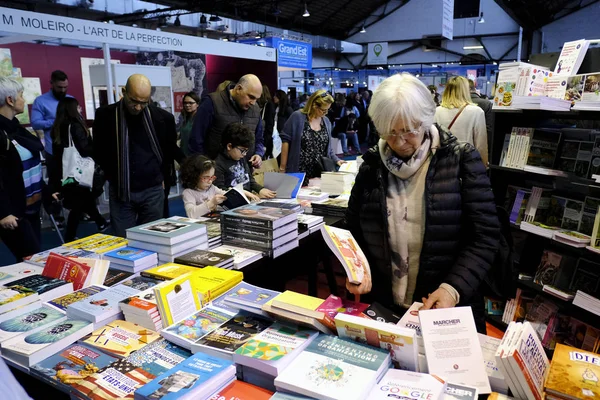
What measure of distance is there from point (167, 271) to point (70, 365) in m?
0.61

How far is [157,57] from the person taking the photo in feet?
23.0

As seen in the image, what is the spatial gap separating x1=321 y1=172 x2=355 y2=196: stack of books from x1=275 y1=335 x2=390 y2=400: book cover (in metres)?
2.31

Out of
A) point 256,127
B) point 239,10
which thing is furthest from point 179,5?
point 256,127

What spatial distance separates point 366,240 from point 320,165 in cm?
248

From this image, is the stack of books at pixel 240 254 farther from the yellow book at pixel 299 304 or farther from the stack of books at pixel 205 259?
the yellow book at pixel 299 304

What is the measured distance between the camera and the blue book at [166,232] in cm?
212

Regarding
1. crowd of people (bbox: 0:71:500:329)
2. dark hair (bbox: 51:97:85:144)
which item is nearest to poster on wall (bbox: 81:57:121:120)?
crowd of people (bbox: 0:71:500:329)

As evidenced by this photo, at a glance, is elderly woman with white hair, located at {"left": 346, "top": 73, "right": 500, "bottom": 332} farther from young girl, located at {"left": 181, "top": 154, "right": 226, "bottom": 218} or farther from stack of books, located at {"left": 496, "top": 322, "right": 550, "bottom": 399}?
young girl, located at {"left": 181, "top": 154, "right": 226, "bottom": 218}

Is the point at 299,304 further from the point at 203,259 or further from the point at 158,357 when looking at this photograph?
the point at 203,259

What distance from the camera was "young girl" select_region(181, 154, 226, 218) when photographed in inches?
114

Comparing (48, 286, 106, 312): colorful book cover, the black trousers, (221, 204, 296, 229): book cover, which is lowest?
the black trousers

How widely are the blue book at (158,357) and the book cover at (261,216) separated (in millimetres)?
956

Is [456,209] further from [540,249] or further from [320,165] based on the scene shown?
[320,165]

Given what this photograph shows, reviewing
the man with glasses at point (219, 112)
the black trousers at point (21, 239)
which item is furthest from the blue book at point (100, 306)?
the man with glasses at point (219, 112)
